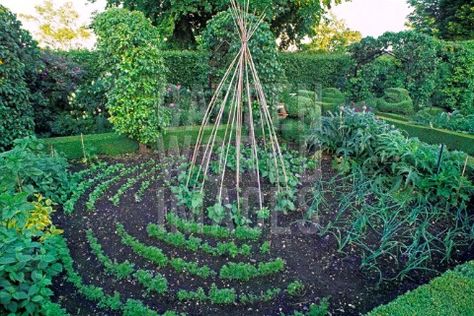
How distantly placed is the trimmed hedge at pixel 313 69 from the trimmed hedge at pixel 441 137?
4514 millimetres

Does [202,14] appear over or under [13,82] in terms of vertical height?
over

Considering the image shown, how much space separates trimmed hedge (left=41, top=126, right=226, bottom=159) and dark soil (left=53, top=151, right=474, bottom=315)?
175cm

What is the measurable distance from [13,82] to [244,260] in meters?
4.34

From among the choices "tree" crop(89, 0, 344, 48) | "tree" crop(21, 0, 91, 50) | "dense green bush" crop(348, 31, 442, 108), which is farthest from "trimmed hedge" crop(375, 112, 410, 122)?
"tree" crop(21, 0, 91, 50)

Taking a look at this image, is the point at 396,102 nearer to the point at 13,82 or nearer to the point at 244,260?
the point at 244,260

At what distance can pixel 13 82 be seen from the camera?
501 centimetres

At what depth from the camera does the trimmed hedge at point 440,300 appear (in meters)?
2.18

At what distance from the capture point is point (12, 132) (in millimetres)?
5105

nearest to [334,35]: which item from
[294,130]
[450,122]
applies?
[450,122]

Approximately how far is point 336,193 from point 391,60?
6975 mm

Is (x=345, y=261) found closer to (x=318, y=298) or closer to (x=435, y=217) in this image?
(x=318, y=298)

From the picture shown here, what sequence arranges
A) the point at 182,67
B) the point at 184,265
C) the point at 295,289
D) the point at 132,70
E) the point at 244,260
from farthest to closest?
the point at 182,67 < the point at 132,70 < the point at 244,260 < the point at 184,265 < the point at 295,289

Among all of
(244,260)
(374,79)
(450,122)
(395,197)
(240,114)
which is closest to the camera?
(244,260)

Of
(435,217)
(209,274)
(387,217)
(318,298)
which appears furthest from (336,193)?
(209,274)
